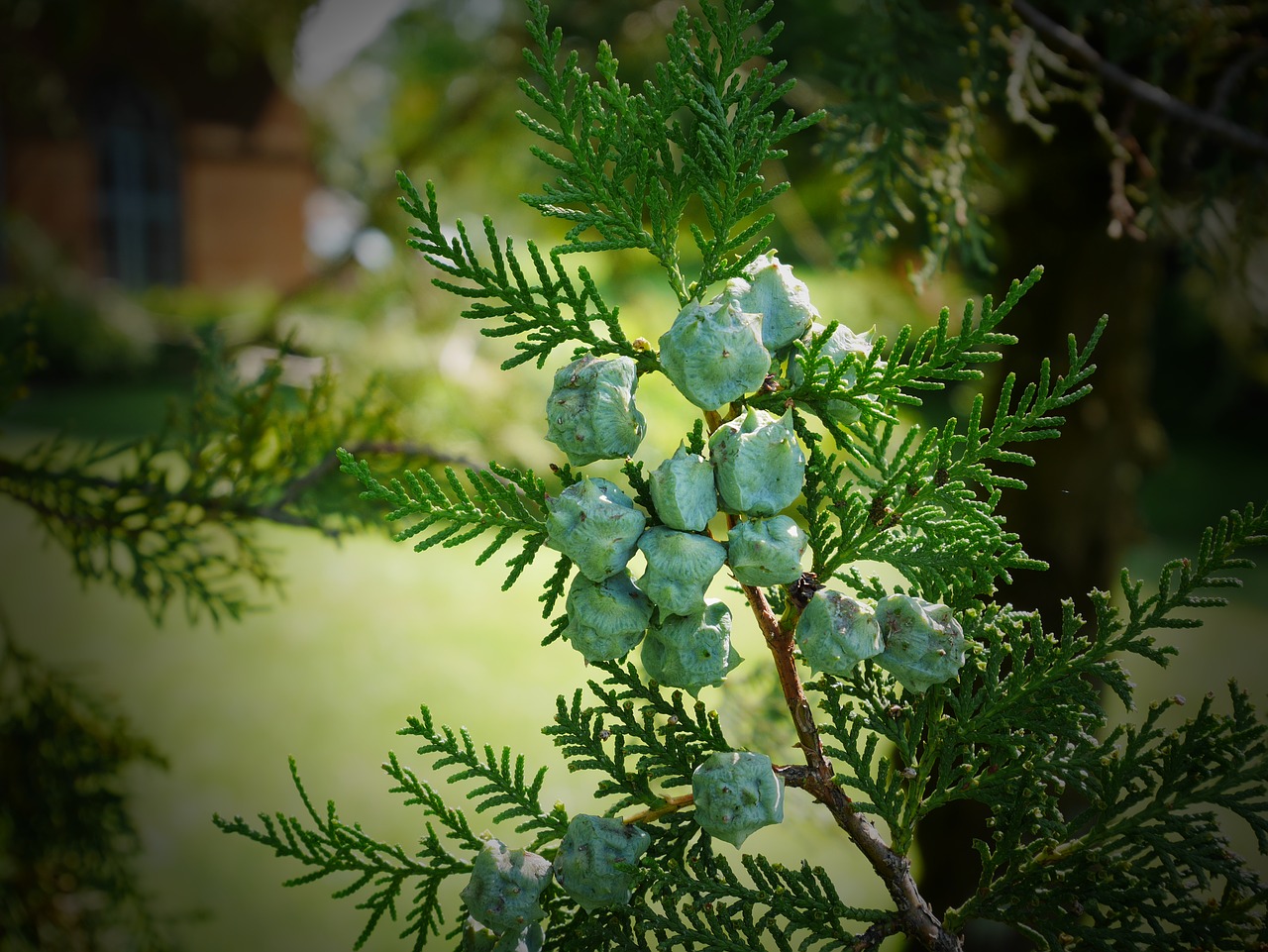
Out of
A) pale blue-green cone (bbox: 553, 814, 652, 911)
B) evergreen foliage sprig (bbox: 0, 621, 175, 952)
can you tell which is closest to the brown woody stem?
pale blue-green cone (bbox: 553, 814, 652, 911)

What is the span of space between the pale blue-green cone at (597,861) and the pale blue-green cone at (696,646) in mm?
101

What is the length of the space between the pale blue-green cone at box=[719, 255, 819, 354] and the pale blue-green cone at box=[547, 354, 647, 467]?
84mm

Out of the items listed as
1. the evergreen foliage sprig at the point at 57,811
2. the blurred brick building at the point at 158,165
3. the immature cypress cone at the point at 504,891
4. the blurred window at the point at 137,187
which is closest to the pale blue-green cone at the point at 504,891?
the immature cypress cone at the point at 504,891

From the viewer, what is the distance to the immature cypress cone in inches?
22.4

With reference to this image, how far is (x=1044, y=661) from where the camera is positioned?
0.61m

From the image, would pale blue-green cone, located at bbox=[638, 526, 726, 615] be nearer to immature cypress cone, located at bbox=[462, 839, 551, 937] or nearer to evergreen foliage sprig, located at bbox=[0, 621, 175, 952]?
immature cypress cone, located at bbox=[462, 839, 551, 937]

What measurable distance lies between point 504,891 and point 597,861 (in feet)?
0.20

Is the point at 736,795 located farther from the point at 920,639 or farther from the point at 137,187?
the point at 137,187

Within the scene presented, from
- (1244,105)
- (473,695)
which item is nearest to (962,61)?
(1244,105)

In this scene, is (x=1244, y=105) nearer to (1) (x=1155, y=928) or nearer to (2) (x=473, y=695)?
(1) (x=1155, y=928)

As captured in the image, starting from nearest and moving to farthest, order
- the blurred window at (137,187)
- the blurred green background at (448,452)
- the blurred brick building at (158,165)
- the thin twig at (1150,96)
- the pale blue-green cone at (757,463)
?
the pale blue-green cone at (757,463)
the thin twig at (1150,96)
the blurred green background at (448,452)
the blurred brick building at (158,165)
the blurred window at (137,187)

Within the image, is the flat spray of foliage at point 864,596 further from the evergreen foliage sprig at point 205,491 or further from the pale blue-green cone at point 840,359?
the evergreen foliage sprig at point 205,491

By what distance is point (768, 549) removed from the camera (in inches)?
19.5

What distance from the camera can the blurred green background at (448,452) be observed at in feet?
4.99
